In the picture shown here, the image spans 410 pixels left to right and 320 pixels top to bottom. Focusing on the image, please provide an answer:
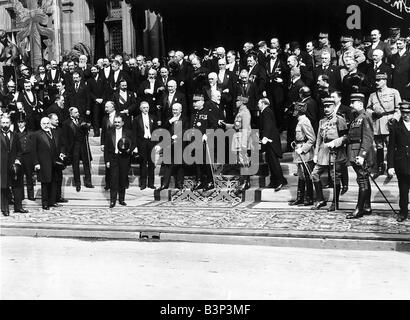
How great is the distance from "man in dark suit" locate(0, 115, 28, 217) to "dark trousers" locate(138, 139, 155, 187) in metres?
2.66

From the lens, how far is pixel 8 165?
12.7 m

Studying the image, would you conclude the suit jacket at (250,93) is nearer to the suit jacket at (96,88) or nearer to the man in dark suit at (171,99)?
the man in dark suit at (171,99)

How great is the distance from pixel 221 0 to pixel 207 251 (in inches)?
467

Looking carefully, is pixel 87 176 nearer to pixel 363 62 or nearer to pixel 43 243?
pixel 43 243

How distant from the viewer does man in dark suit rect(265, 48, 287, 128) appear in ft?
44.9

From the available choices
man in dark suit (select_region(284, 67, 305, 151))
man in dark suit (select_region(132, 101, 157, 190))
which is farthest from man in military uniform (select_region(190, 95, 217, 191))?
man in dark suit (select_region(284, 67, 305, 151))

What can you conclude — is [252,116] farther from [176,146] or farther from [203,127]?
[176,146]

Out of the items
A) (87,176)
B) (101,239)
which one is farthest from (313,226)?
(87,176)

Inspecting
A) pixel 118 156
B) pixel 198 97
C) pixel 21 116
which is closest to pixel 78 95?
pixel 21 116

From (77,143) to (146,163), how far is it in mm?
1740

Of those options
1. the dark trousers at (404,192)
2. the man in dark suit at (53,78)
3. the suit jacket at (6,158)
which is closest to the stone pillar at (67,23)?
the man in dark suit at (53,78)

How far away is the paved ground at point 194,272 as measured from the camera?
6730 mm

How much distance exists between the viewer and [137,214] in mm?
12141

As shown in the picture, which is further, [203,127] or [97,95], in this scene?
[97,95]
